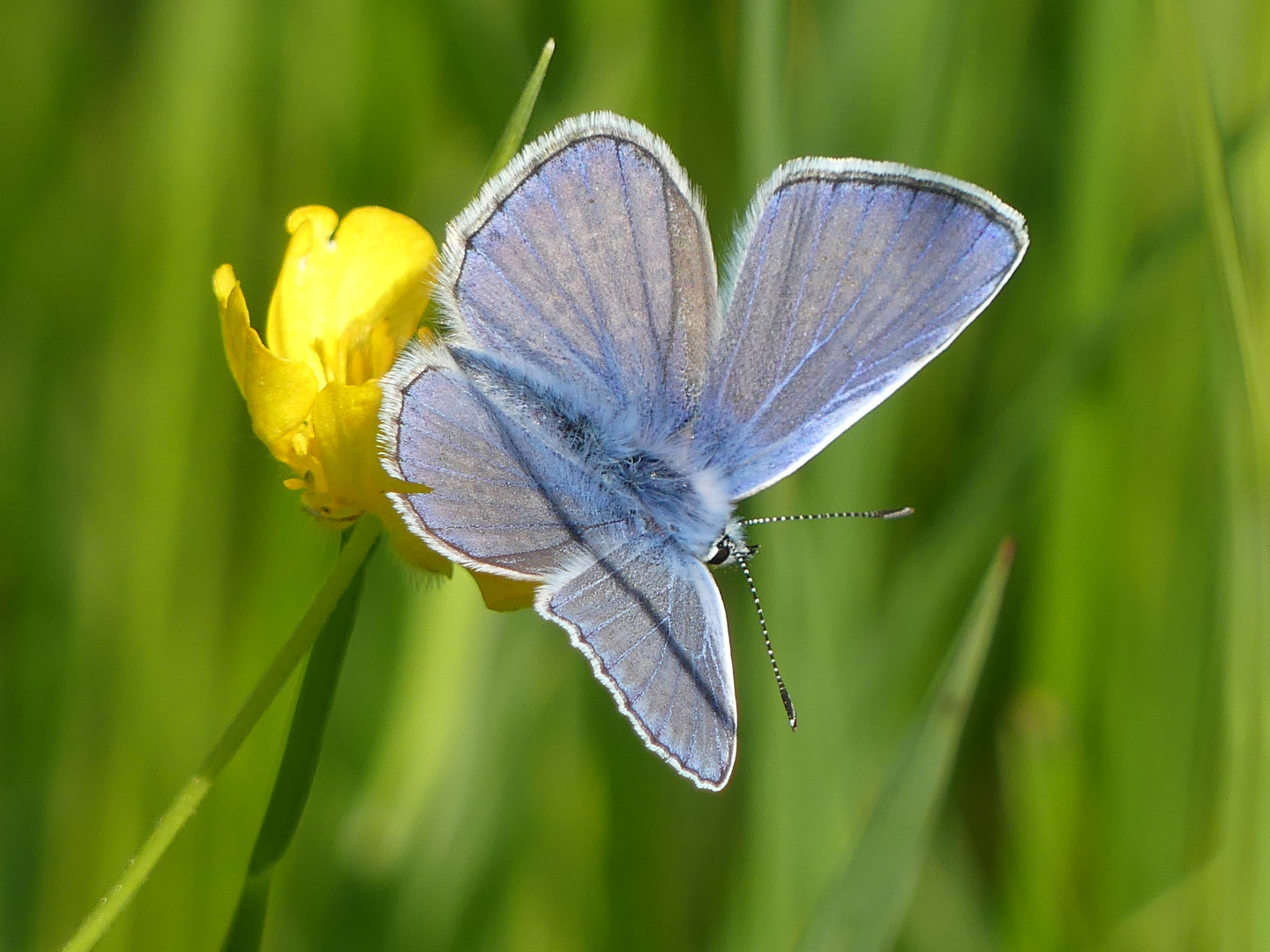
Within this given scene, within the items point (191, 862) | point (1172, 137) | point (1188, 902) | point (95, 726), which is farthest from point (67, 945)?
point (1172, 137)

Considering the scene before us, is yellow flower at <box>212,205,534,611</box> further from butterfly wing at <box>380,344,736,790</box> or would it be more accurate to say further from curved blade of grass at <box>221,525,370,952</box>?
curved blade of grass at <box>221,525,370,952</box>

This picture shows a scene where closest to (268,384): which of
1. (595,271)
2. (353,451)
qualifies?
(353,451)

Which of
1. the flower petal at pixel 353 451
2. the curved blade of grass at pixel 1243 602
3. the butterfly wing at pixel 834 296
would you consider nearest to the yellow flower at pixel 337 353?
the flower petal at pixel 353 451

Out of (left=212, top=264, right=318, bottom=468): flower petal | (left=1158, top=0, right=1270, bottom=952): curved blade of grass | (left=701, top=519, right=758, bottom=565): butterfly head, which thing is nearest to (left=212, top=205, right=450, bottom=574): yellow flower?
(left=212, top=264, right=318, bottom=468): flower petal

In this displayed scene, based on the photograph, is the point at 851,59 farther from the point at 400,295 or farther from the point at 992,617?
the point at 992,617

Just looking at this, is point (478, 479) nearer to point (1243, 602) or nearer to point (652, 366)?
point (652, 366)

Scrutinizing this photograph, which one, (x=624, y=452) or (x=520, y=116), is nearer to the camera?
(x=520, y=116)
